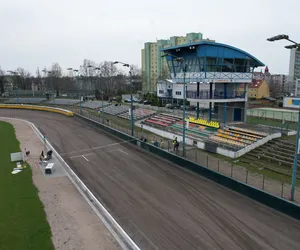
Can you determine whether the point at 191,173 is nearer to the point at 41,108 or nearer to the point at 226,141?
the point at 226,141

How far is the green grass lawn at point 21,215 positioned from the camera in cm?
1207

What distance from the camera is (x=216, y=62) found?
3294cm

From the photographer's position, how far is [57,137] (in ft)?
121

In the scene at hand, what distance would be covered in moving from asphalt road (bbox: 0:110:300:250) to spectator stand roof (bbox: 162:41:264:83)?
13624 millimetres

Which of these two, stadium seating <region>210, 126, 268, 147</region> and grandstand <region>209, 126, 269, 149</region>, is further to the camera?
stadium seating <region>210, 126, 268, 147</region>

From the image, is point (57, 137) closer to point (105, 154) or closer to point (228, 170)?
point (105, 154)

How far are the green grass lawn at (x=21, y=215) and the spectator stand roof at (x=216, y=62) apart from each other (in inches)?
845

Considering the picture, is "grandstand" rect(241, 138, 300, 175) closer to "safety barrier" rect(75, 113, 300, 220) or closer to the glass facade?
"safety barrier" rect(75, 113, 300, 220)

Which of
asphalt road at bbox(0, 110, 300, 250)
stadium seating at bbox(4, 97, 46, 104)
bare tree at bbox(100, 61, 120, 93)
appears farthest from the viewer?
bare tree at bbox(100, 61, 120, 93)

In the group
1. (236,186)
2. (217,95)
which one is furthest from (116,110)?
(236,186)

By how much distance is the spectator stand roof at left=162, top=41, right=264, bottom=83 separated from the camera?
32472 millimetres

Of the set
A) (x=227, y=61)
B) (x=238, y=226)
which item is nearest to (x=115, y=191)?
(x=238, y=226)

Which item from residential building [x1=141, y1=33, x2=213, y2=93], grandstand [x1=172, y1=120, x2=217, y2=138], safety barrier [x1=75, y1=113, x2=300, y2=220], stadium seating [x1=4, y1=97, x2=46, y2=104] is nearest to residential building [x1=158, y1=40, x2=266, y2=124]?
grandstand [x1=172, y1=120, x2=217, y2=138]

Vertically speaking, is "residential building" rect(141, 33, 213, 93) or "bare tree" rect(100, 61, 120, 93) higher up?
"residential building" rect(141, 33, 213, 93)
